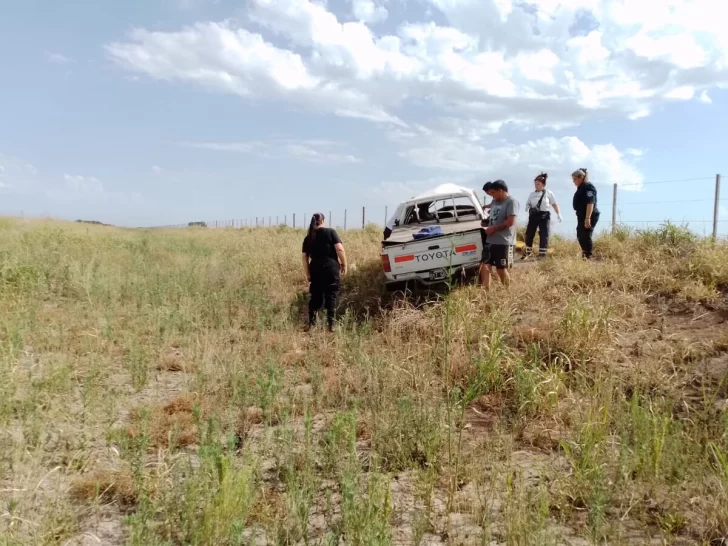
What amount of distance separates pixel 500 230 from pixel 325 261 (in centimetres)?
248

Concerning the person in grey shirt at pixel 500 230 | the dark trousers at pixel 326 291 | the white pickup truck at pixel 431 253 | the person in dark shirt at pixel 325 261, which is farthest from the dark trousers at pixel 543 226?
the dark trousers at pixel 326 291

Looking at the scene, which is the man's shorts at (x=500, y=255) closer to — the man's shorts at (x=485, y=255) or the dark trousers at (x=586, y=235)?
the man's shorts at (x=485, y=255)

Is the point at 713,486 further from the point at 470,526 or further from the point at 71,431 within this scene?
the point at 71,431

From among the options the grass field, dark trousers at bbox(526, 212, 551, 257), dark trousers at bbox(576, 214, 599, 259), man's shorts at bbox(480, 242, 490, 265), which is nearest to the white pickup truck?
man's shorts at bbox(480, 242, 490, 265)

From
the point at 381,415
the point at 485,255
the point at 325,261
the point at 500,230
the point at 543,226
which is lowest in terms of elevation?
the point at 381,415

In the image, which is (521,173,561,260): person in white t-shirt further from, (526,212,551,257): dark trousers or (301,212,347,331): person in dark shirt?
(301,212,347,331): person in dark shirt

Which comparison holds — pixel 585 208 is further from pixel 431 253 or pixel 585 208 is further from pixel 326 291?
pixel 326 291

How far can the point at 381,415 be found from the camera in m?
3.50

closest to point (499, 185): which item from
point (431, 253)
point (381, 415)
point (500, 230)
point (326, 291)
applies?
point (500, 230)

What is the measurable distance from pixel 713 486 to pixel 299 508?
2.32m

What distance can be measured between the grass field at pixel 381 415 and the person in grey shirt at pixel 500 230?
0.33 metres

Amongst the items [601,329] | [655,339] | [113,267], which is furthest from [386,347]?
[113,267]

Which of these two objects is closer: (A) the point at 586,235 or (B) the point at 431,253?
(B) the point at 431,253

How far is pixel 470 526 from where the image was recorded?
2.48 m
